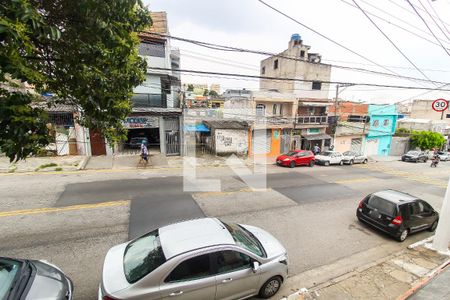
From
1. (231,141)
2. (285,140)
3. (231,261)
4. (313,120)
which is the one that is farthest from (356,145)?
(231,261)

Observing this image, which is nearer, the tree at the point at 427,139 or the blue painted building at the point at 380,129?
the blue painted building at the point at 380,129

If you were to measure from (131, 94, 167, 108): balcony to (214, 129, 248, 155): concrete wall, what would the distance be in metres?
5.20

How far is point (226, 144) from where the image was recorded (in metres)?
20.8

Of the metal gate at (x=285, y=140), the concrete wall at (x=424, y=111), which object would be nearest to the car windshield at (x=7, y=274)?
the metal gate at (x=285, y=140)

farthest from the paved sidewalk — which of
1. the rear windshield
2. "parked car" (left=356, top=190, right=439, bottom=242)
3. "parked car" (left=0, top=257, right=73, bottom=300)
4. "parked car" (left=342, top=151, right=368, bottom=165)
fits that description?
"parked car" (left=342, top=151, right=368, bottom=165)

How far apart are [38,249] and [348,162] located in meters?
23.1

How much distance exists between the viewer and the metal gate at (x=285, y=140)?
23.8 m

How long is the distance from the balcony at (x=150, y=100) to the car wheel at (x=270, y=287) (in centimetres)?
1571

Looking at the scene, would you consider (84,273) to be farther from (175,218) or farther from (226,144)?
(226,144)

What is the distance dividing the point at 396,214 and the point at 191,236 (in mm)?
6959

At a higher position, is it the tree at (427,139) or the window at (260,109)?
the window at (260,109)

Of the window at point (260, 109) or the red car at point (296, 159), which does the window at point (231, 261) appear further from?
the window at point (260, 109)

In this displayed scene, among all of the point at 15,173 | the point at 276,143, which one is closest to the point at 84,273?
the point at 15,173

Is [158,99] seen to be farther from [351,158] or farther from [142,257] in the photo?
[351,158]
